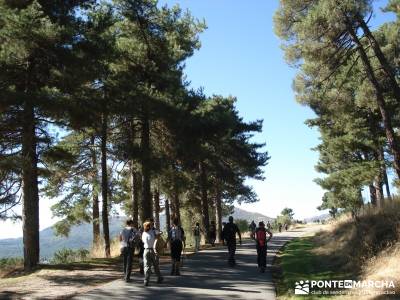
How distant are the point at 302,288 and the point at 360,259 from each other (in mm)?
3442

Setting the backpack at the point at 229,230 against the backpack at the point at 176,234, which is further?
the backpack at the point at 229,230

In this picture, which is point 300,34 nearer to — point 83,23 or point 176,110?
point 176,110

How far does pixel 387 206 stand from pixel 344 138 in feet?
49.8

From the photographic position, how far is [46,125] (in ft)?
63.1

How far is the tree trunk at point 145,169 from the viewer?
22625 mm

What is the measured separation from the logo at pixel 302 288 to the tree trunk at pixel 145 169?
10.8m

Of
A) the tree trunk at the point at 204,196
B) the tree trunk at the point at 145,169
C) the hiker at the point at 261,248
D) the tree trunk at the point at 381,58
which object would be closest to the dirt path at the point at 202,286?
the hiker at the point at 261,248

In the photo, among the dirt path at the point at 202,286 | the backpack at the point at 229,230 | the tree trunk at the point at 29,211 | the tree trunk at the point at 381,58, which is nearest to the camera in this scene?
the dirt path at the point at 202,286

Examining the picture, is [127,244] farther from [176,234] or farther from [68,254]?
[68,254]

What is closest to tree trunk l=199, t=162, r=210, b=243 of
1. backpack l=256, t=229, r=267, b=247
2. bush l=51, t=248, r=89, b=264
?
bush l=51, t=248, r=89, b=264

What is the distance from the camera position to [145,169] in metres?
22.7

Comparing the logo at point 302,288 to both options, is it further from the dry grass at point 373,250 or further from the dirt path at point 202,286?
A: the dry grass at point 373,250

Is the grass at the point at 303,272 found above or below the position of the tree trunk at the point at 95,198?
below

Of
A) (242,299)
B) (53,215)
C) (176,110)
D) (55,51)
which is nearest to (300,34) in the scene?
(176,110)
